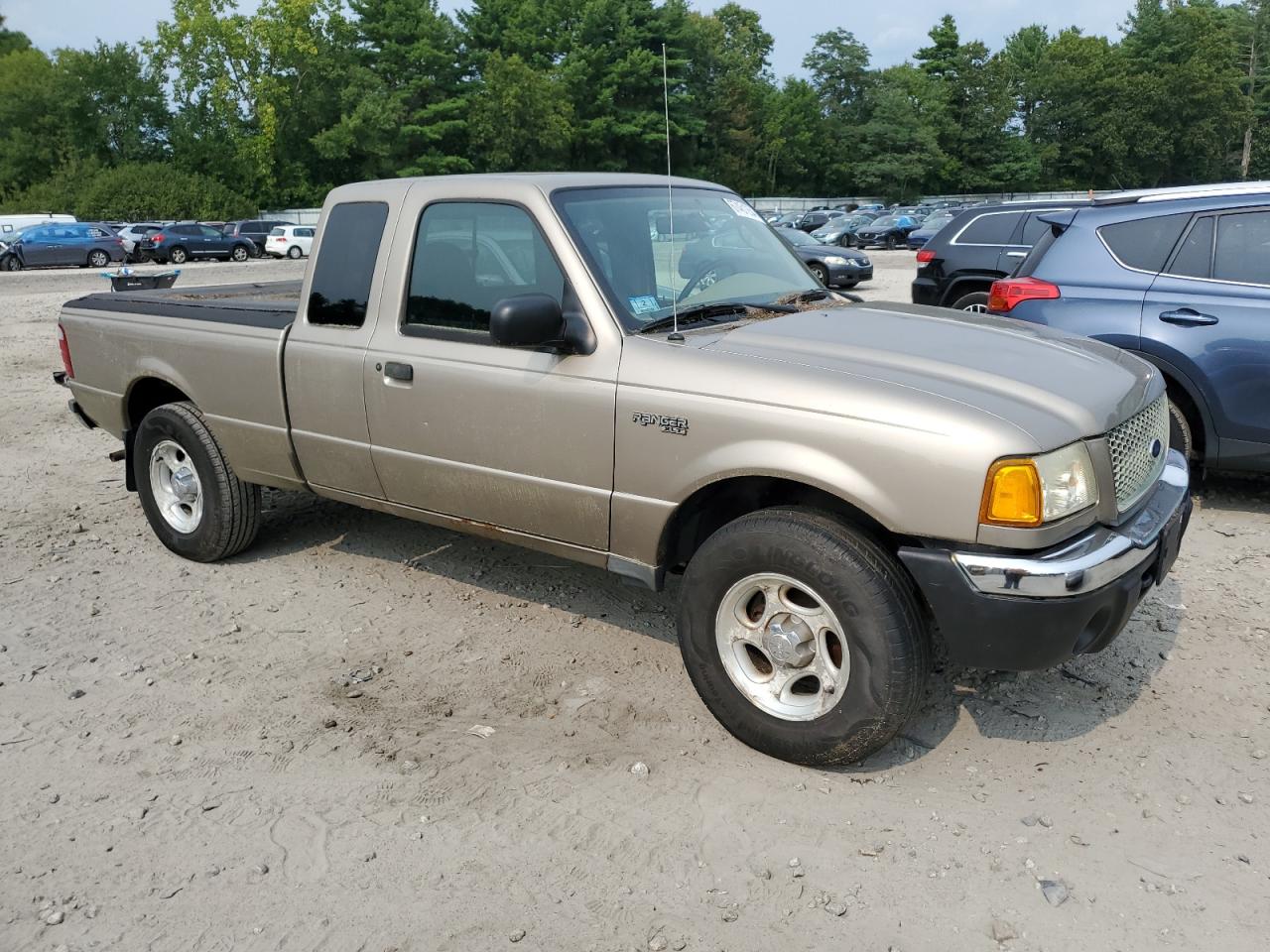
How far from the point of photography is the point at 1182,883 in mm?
2982

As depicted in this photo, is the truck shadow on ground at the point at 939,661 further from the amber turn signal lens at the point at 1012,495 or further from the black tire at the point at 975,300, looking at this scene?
the black tire at the point at 975,300

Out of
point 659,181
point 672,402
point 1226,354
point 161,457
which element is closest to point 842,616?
point 672,402

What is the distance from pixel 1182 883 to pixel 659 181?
3.28 metres

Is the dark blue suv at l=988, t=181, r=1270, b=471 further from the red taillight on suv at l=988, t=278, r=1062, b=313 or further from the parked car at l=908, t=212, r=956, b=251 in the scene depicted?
the parked car at l=908, t=212, r=956, b=251

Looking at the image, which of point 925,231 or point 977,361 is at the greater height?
point 977,361

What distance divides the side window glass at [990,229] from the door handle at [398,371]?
8.16 metres

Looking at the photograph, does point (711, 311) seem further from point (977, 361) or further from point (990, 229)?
point (990, 229)

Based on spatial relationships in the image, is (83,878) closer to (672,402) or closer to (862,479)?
(672,402)

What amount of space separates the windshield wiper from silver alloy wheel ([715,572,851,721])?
3.43ft

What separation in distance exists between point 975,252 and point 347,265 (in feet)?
25.9

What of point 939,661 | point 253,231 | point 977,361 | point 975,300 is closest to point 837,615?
point 977,361

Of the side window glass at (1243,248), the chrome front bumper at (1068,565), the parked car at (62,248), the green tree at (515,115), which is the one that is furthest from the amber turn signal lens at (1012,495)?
the green tree at (515,115)

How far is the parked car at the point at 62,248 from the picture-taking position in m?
34.0

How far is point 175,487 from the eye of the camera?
582 cm
